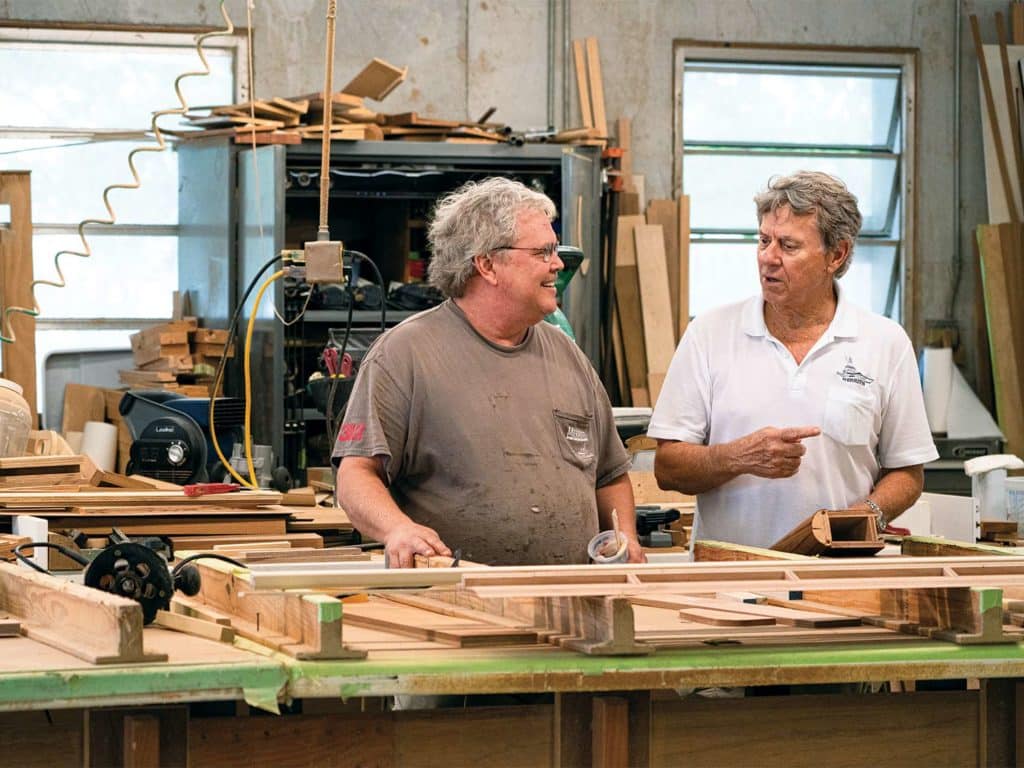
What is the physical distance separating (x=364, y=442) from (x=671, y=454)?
70 centimetres

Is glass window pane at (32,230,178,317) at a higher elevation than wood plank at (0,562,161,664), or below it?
higher

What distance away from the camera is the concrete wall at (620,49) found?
7656mm

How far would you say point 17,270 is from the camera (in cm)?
604

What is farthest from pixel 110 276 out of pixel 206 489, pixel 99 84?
pixel 206 489

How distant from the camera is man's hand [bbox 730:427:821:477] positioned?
300 cm

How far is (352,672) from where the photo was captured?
1.96 meters

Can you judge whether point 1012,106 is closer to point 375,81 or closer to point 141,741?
point 375,81

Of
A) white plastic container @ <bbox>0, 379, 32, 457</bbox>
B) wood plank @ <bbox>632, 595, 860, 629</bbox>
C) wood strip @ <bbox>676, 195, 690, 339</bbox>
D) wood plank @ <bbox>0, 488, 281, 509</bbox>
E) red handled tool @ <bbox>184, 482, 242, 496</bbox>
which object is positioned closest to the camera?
wood plank @ <bbox>632, 595, 860, 629</bbox>

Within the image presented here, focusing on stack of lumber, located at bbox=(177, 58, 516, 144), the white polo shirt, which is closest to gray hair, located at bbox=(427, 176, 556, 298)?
the white polo shirt

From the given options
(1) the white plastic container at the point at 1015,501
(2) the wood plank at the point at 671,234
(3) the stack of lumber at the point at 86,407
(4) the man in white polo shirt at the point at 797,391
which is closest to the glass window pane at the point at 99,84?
(3) the stack of lumber at the point at 86,407

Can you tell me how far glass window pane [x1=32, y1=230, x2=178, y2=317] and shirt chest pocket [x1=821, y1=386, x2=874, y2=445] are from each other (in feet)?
17.1

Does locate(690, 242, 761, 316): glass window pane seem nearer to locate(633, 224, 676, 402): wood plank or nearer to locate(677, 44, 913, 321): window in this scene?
locate(677, 44, 913, 321): window

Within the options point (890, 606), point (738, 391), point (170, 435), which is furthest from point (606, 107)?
point (890, 606)

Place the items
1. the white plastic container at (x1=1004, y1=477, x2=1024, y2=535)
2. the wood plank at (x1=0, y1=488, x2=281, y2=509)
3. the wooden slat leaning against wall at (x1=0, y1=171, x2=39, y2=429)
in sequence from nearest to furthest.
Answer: the wood plank at (x1=0, y1=488, x2=281, y2=509), the white plastic container at (x1=1004, y1=477, x2=1024, y2=535), the wooden slat leaning against wall at (x1=0, y1=171, x2=39, y2=429)
